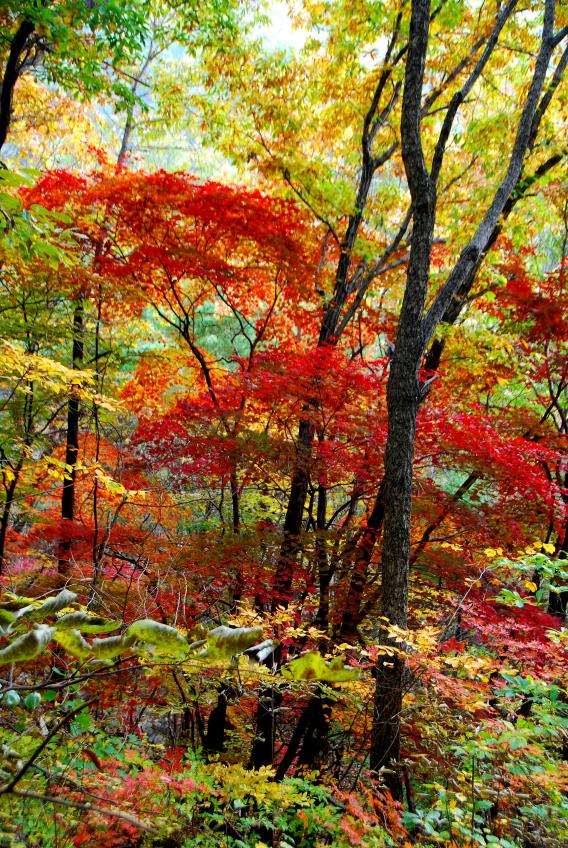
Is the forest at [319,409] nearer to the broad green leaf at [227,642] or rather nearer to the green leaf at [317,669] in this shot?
the green leaf at [317,669]

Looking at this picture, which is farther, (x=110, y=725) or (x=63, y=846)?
(x=110, y=725)

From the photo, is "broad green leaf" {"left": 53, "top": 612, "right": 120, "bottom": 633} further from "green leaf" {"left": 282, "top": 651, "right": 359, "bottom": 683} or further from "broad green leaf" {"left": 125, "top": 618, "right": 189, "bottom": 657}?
"green leaf" {"left": 282, "top": 651, "right": 359, "bottom": 683}

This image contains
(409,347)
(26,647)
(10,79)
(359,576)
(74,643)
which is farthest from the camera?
(359,576)

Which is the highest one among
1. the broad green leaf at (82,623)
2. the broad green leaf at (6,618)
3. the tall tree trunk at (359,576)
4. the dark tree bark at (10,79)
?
the dark tree bark at (10,79)

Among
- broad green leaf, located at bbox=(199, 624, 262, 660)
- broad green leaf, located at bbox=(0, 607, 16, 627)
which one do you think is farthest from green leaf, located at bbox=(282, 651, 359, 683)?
broad green leaf, located at bbox=(0, 607, 16, 627)

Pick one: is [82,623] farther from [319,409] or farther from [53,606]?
[319,409]

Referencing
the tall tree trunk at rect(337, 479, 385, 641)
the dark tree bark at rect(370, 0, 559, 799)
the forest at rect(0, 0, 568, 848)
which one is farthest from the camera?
the tall tree trunk at rect(337, 479, 385, 641)

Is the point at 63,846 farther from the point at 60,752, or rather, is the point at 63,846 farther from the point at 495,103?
the point at 495,103

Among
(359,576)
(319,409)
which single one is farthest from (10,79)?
(359,576)

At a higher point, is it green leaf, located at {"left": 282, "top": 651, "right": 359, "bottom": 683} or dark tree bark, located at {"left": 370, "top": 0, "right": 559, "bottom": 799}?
dark tree bark, located at {"left": 370, "top": 0, "right": 559, "bottom": 799}

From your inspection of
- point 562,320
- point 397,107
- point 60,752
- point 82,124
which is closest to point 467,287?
point 562,320

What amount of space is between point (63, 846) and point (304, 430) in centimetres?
443

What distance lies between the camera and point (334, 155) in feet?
26.8

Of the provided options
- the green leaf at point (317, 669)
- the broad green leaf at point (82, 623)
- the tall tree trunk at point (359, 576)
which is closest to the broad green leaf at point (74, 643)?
the broad green leaf at point (82, 623)
